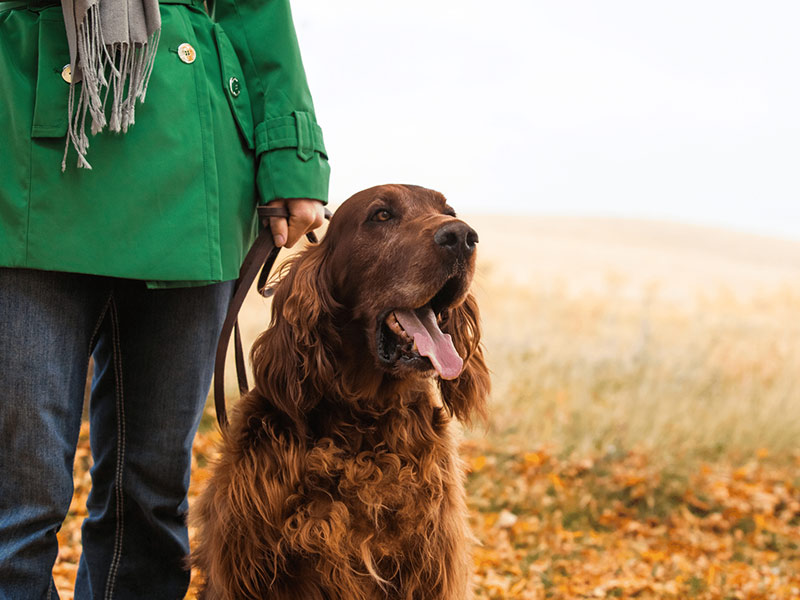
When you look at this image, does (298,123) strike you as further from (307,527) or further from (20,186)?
(307,527)

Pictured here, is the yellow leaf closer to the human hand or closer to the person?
the person

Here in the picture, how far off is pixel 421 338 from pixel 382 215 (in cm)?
37

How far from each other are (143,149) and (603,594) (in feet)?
9.87

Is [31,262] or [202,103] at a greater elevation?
[202,103]

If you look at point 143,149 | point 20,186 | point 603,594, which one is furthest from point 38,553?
point 603,594

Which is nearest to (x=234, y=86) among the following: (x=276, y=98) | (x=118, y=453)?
(x=276, y=98)

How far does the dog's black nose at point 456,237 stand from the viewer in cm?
221

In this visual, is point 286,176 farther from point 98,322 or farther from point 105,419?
point 105,419

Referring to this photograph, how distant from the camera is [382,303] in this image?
234 cm

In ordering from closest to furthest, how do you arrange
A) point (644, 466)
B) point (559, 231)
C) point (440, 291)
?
point (440, 291)
point (644, 466)
point (559, 231)

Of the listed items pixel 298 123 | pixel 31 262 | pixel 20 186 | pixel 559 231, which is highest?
pixel 298 123

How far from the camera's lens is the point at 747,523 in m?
5.21

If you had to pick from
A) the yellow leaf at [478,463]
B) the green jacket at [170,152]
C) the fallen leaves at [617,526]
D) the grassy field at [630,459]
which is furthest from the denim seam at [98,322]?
the yellow leaf at [478,463]

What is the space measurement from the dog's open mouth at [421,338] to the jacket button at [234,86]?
→ 0.70 metres
